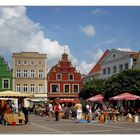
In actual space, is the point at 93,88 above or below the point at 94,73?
below

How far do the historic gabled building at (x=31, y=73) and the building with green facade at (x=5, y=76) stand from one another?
3.20 ft

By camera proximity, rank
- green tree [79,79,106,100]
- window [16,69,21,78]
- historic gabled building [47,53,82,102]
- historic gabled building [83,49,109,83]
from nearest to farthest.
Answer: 1. green tree [79,79,106,100]
2. window [16,69,21,78]
3. historic gabled building [47,53,82,102]
4. historic gabled building [83,49,109,83]

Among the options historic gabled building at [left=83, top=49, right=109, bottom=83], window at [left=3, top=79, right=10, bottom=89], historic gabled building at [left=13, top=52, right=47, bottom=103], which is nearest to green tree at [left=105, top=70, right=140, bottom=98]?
historic gabled building at [left=13, top=52, right=47, bottom=103]

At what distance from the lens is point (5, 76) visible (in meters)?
66.7

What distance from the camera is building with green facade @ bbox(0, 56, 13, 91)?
218 ft

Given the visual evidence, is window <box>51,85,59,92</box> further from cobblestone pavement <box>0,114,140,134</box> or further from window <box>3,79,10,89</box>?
cobblestone pavement <box>0,114,140,134</box>

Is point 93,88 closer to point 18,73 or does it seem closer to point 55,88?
point 55,88

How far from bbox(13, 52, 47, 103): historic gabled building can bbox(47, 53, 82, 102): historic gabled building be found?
1.15 meters

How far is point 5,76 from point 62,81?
30.1 feet

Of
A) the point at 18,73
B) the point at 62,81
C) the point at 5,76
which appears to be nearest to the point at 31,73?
the point at 18,73

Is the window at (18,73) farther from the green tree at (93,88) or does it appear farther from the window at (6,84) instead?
the green tree at (93,88)

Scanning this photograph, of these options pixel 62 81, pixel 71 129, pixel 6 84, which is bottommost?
pixel 71 129
